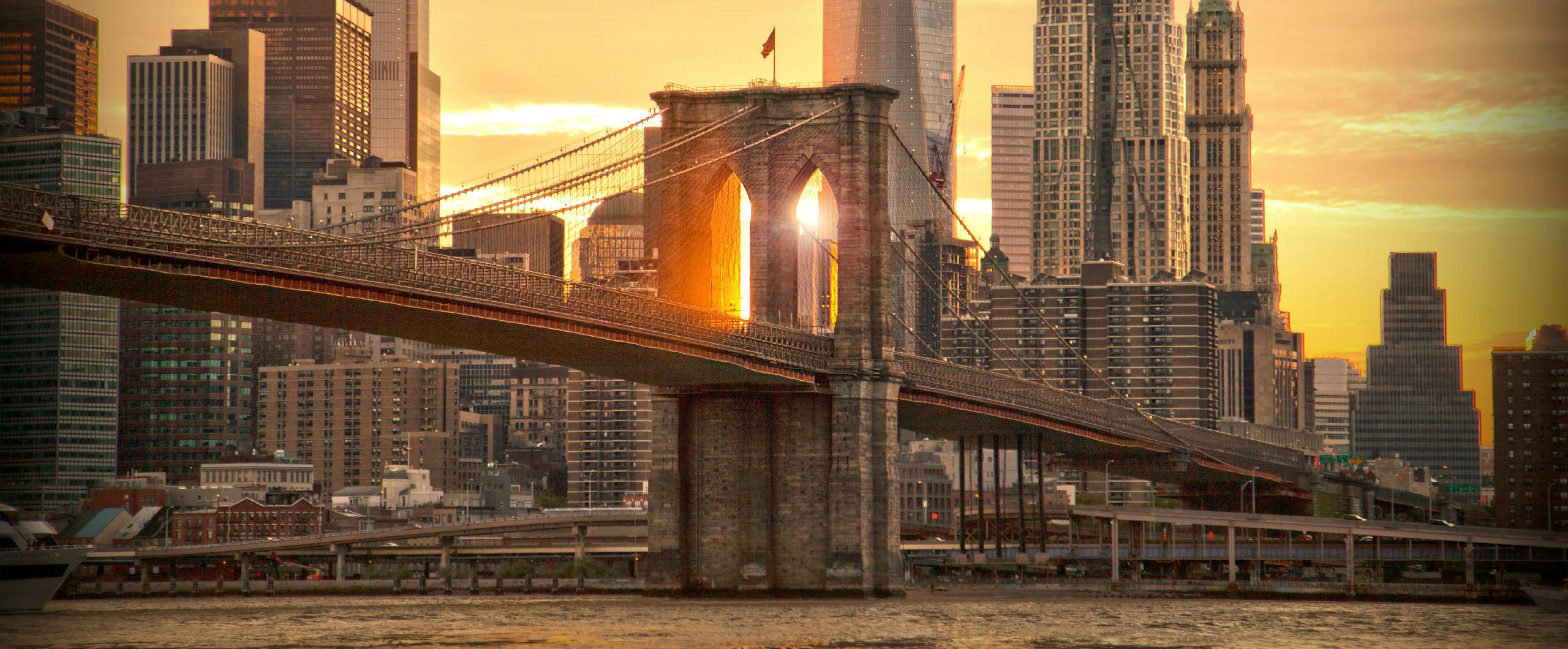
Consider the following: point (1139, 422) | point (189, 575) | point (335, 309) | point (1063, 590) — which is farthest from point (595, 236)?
point (335, 309)

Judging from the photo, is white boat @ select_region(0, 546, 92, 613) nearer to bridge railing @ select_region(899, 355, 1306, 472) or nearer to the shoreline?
the shoreline

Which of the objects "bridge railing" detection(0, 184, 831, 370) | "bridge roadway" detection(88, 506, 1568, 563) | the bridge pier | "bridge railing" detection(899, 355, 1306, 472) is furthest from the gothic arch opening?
"bridge roadway" detection(88, 506, 1568, 563)

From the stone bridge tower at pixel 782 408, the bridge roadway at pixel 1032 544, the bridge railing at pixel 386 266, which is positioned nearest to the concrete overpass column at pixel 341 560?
the bridge roadway at pixel 1032 544

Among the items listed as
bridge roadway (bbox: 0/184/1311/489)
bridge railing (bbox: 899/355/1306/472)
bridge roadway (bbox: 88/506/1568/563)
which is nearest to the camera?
bridge roadway (bbox: 0/184/1311/489)

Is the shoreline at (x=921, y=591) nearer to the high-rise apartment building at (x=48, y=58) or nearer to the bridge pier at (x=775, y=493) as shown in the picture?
the bridge pier at (x=775, y=493)

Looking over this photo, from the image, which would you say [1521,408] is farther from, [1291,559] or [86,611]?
[86,611]

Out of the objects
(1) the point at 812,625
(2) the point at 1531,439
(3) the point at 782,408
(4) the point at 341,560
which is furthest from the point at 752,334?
(2) the point at 1531,439
